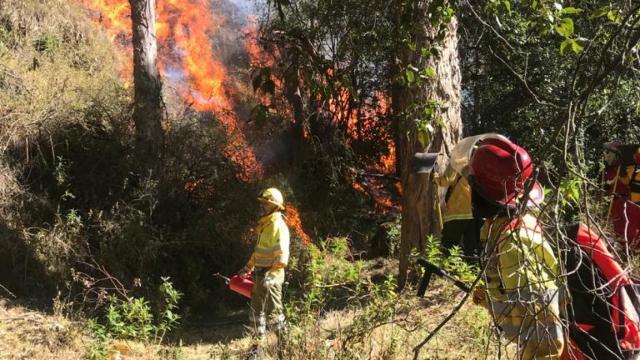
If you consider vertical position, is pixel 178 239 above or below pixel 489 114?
below

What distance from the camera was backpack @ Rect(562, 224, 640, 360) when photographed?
6.40 ft

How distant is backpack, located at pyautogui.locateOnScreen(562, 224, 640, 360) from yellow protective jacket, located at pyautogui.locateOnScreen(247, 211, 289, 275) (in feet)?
12.6

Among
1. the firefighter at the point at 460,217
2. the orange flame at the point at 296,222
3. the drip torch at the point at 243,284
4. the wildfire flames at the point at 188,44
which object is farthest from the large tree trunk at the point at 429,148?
the wildfire flames at the point at 188,44

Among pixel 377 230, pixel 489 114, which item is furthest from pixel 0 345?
pixel 489 114

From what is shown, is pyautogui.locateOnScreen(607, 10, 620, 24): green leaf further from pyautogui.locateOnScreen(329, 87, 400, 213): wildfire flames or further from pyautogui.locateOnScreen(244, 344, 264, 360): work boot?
pyautogui.locateOnScreen(329, 87, 400, 213): wildfire flames

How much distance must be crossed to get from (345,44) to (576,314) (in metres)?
1.80

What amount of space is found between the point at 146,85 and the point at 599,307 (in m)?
9.07

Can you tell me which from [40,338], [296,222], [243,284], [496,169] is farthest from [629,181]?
[40,338]

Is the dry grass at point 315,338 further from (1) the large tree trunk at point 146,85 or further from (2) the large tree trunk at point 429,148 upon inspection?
(1) the large tree trunk at point 146,85

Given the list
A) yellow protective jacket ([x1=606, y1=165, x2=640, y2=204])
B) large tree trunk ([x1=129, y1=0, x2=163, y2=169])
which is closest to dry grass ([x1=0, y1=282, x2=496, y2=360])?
yellow protective jacket ([x1=606, y1=165, x2=640, y2=204])

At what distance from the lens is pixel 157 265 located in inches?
348

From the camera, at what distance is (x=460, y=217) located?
2.31m

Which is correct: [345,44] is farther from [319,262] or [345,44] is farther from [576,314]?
[319,262]

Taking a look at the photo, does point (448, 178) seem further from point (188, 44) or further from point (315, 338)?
point (188, 44)
